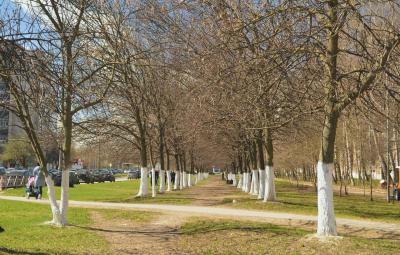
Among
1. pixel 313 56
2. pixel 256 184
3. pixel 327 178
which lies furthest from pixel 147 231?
pixel 256 184

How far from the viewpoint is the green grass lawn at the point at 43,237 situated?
36.8 feet

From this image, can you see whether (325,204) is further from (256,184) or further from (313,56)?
(256,184)

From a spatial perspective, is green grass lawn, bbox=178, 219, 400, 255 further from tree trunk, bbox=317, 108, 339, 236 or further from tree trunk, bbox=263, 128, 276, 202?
tree trunk, bbox=263, 128, 276, 202

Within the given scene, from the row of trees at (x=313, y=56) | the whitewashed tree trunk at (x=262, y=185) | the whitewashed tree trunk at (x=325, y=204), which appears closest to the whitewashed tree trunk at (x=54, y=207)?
the row of trees at (x=313, y=56)

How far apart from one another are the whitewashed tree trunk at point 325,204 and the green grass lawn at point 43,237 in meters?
5.03

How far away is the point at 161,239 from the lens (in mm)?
13711

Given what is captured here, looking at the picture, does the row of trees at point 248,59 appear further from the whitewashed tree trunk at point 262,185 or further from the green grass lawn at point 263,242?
the whitewashed tree trunk at point 262,185

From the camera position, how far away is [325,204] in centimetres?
1262

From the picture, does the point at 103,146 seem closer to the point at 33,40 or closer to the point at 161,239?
the point at 161,239

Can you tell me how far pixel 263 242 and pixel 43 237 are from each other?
5.30 m

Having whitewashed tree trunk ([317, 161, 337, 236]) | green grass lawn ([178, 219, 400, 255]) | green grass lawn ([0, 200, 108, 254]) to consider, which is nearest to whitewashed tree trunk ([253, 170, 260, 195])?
green grass lawn ([0, 200, 108, 254])

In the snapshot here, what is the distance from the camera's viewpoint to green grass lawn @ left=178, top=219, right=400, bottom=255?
37.7 ft

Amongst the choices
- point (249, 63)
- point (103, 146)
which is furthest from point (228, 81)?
point (103, 146)

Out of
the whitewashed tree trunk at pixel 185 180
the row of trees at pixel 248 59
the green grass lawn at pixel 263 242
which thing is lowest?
the green grass lawn at pixel 263 242
